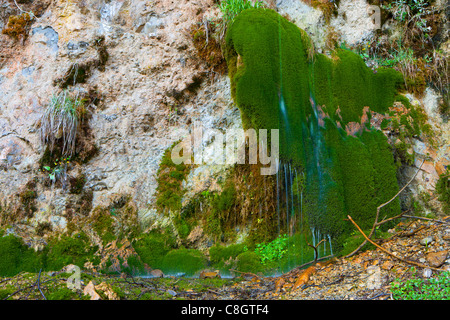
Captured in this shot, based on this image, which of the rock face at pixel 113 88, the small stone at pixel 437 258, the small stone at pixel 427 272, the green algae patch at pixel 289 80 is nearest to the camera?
the small stone at pixel 427 272

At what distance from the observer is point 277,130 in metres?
4.48

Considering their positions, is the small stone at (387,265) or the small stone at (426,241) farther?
the small stone at (426,241)

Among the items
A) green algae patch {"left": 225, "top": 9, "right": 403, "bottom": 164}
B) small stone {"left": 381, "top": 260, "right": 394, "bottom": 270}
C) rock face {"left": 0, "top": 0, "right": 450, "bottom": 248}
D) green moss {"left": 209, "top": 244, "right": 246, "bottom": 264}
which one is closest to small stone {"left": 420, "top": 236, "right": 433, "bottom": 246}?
small stone {"left": 381, "top": 260, "right": 394, "bottom": 270}

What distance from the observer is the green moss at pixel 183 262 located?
15.1 feet

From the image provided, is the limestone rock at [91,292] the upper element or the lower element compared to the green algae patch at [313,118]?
lower

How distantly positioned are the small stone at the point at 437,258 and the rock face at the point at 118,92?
237cm

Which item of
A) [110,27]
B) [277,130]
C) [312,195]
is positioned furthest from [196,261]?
[110,27]

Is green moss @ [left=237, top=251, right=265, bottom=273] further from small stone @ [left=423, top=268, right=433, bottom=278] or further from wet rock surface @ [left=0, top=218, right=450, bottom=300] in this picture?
small stone @ [left=423, top=268, right=433, bottom=278]

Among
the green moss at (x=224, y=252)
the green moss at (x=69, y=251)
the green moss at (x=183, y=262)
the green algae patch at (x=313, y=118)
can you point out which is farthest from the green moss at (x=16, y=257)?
the green algae patch at (x=313, y=118)

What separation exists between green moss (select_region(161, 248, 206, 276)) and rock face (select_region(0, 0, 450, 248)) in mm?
677

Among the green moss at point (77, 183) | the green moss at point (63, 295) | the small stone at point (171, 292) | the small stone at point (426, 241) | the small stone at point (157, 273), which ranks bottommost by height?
the small stone at point (157, 273)

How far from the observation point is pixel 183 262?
4.65 meters

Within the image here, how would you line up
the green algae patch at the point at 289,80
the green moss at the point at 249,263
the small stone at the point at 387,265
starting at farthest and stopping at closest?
1. the green algae patch at the point at 289,80
2. the green moss at the point at 249,263
3. the small stone at the point at 387,265

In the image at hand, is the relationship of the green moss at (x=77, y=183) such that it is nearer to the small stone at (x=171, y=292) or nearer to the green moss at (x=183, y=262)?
the green moss at (x=183, y=262)
